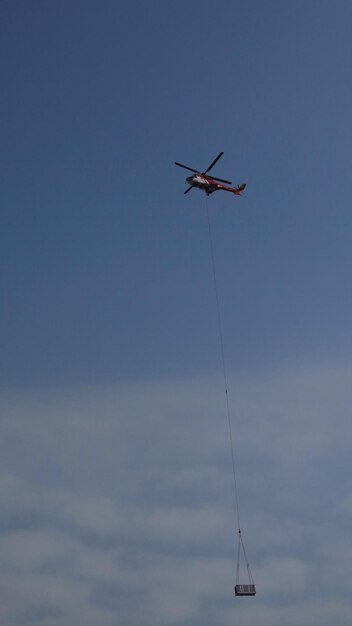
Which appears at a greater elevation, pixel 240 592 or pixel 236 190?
pixel 236 190

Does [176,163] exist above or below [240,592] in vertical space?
above

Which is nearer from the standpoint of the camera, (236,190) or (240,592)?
(240,592)

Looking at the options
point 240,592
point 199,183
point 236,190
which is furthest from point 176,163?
point 240,592

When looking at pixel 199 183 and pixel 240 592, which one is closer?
pixel 240 592

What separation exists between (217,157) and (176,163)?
210 inches

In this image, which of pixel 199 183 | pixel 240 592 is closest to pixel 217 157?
pixel 199 183

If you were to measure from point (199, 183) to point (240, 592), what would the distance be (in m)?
48.3

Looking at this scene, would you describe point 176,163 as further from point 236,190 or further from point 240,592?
point 240,592

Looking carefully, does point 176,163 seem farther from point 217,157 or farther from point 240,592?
point 240,592

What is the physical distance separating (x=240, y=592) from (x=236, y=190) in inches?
2086

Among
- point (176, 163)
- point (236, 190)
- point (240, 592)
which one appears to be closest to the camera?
point (240, 592)

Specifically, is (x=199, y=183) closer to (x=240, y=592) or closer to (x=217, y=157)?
(x=217, y=157)

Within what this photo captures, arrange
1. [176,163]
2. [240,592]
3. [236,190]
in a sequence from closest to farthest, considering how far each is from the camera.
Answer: [240,592] < [176,163] < [236,190]

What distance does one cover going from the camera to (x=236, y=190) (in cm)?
9281
